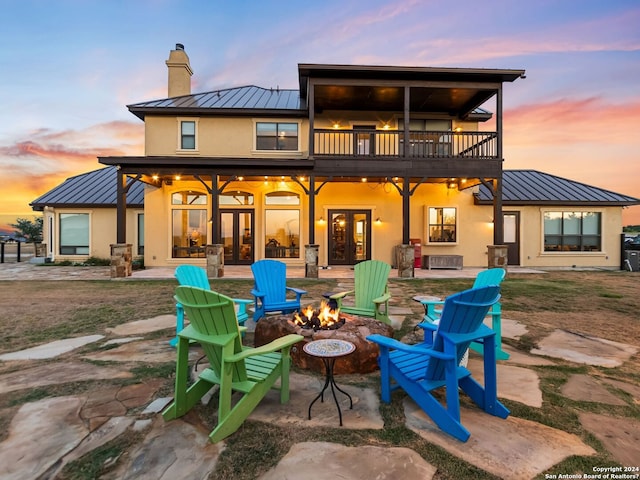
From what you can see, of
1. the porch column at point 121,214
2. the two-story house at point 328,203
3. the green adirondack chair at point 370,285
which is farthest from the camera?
the two-story house at point 328,203

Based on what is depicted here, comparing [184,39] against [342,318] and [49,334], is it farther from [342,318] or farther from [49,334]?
[342,318]

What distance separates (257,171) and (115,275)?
5.66 metres

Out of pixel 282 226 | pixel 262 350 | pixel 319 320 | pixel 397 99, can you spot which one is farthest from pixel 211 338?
pixel 397 99

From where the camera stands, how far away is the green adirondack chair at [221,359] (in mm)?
2141

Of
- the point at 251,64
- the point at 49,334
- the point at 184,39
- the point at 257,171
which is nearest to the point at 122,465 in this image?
the point at 49,334

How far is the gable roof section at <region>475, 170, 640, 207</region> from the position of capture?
1332 cm

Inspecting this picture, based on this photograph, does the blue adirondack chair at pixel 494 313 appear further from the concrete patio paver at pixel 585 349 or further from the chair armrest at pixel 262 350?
the chair armrest at pixel 262 350

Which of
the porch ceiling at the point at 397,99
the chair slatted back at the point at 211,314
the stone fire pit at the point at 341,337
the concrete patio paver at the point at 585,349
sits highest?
the porch ceiling at the point at 397,99

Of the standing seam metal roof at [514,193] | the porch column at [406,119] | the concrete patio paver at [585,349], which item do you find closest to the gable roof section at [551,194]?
the standing seam metal roof at [514,193]

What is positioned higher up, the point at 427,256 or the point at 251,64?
the point at 251,64

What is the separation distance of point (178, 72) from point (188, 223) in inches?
292

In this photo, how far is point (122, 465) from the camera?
6.12 feet

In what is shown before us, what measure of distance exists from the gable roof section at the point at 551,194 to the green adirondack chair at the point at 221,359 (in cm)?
1343

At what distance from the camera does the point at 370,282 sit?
4906mm
